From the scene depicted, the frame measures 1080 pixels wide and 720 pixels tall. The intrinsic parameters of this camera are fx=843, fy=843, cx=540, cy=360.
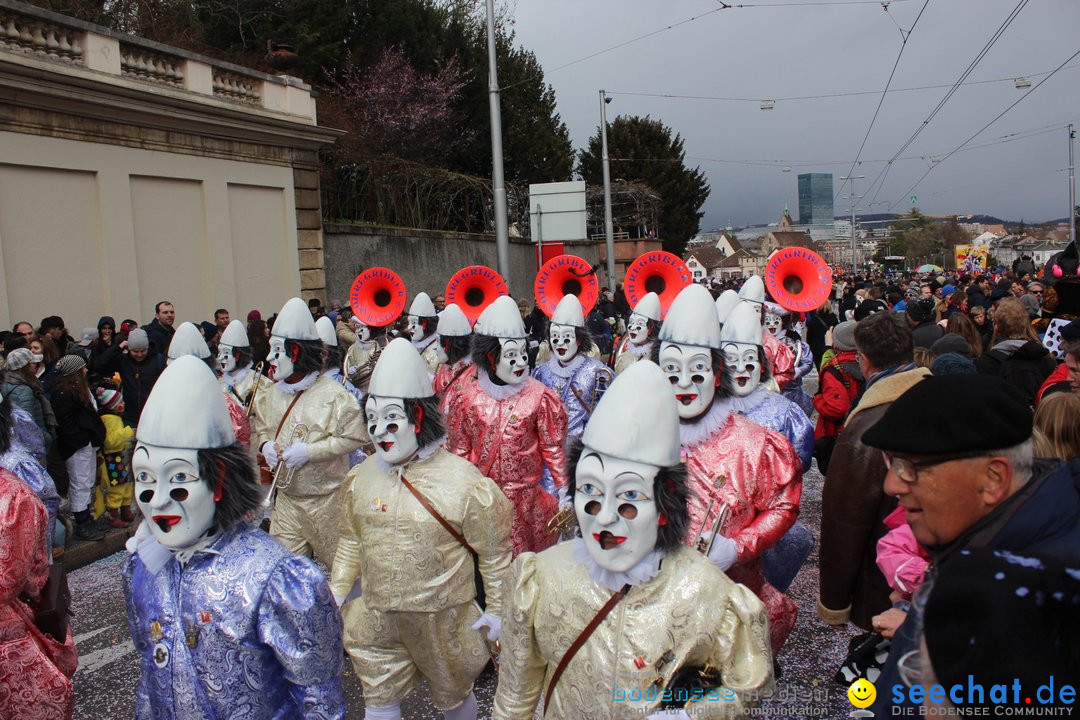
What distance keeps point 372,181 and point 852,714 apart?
1648cm

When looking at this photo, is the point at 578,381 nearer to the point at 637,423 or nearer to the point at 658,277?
the point at 658,277

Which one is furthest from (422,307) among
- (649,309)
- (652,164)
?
(652,164)

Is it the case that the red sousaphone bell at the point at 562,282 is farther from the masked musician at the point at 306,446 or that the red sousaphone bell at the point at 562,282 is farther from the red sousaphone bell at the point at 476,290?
the masked musician at the point at 306,446

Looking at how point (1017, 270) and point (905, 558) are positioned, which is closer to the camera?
point (905, 558)

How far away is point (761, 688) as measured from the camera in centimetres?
224

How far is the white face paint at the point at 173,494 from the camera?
2.58 metres

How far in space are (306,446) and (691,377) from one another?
2293 mm

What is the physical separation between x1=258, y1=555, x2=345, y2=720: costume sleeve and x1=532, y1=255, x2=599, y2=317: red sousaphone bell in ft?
24.3

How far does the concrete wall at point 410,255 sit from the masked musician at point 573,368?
6.11 meters

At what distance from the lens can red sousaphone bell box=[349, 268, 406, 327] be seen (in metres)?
10.1

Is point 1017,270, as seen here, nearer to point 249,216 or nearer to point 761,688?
point 249,216

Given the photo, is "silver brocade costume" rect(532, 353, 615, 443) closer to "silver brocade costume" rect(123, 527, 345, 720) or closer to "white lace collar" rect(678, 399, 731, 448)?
"white lace collar" rect(678, 399, 731, 448)

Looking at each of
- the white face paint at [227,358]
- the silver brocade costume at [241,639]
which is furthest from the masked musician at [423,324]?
the silver brocade costume at [241,639]

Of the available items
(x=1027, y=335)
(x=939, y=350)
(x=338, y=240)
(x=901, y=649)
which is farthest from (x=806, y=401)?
(x=338, y=240)
